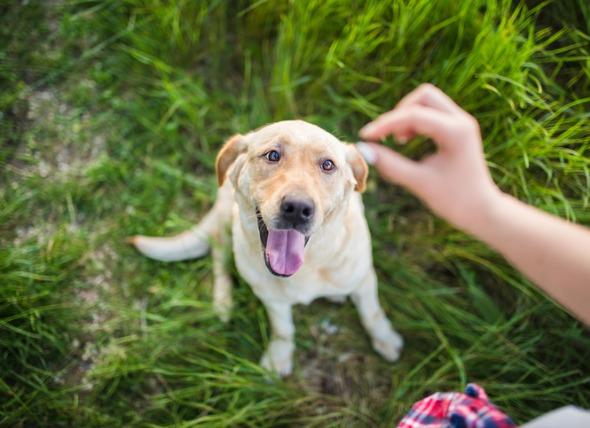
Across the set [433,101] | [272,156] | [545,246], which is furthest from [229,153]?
[545,246]

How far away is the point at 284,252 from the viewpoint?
5.78ft

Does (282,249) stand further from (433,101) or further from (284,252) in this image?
(433,101)

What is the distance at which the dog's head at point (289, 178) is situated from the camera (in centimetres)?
163

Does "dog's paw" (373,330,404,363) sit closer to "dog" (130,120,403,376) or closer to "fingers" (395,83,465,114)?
"dog" (130,120,403,376)

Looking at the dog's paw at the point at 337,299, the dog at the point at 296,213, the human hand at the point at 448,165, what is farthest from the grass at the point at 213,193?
the human hand at the point at 448,165

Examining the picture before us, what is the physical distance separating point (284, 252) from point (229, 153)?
0.50m

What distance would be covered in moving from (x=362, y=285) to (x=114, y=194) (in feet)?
5.70

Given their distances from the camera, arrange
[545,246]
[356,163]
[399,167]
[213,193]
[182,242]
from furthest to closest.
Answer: [213,193] → [182,242] → [356,163] → [399,167] → [545,246]

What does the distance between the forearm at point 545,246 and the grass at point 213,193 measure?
0.87 meters

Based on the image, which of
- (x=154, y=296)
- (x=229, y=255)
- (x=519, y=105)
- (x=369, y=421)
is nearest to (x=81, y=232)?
(x=154, y=296)

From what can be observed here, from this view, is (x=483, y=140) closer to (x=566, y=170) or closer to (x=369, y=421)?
(x=566, y=170)

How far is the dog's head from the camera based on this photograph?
163 cm

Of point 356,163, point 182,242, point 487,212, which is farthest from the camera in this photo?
point 182,242

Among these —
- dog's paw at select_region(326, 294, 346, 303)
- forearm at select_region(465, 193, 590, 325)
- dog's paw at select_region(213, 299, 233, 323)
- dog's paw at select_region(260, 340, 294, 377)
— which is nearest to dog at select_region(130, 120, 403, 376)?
dog's paw at select_region(260, 340, 294, 377)
